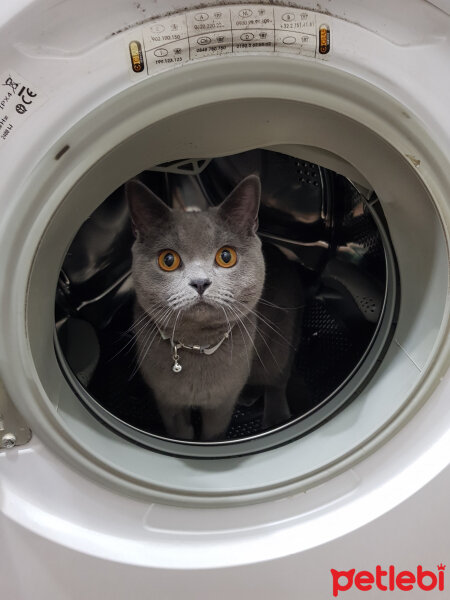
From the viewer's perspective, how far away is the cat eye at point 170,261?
931mm

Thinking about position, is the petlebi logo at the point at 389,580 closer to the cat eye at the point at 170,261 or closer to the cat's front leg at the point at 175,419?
the cat's front leg at the point at 175,419

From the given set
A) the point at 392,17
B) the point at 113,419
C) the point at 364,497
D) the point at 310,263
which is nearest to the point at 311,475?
the point at 364,497

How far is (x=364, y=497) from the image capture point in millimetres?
824

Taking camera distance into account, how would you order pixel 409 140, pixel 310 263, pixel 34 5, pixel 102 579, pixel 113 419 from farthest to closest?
pixel 310 263
pixel 113 419
pixel 102 579
pixel 409 140
pixel 34 5

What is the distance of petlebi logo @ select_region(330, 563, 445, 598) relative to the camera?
84 cm

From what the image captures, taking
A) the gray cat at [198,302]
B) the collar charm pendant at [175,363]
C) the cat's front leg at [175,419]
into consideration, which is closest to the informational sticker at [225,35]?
the gray cat at [198,302]

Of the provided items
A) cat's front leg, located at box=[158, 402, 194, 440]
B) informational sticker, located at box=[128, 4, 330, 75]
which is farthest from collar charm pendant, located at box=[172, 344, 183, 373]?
informational sticker, located at box=[128, 4, 330, 75]

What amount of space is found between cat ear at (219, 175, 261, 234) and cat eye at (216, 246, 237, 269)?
6cm

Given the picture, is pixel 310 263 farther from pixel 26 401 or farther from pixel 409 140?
pixel 26 401

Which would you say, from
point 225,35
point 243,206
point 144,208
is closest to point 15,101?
point 225,35

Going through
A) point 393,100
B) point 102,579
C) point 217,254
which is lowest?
point 102,579

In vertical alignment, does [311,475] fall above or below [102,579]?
above

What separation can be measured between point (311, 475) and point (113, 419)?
1.15 ft

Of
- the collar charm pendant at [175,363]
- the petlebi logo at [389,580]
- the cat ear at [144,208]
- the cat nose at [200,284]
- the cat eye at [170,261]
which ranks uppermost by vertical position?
the cat ear at [144,208]
